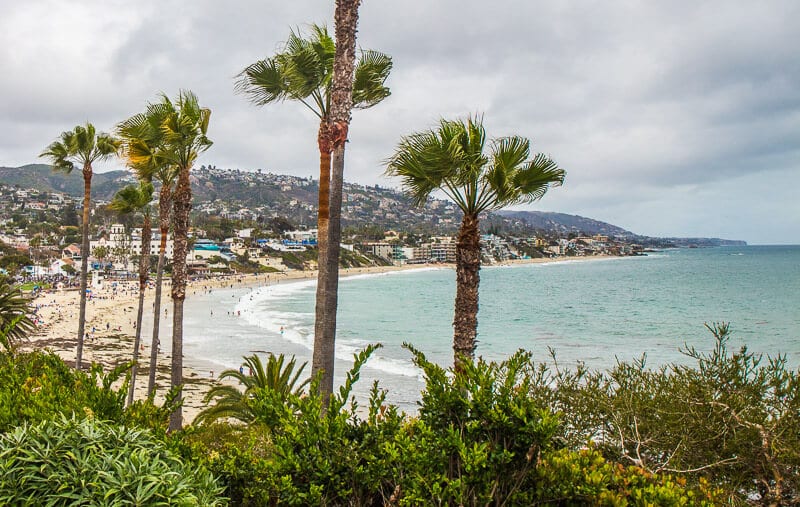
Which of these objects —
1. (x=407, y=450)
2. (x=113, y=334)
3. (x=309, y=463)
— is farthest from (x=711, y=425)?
(x=113, y=334)

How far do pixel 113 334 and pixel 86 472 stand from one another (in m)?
43.6

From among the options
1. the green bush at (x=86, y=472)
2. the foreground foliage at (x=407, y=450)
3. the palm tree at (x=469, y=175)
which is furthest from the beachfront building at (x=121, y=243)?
the green bush at (x=86, y=472)

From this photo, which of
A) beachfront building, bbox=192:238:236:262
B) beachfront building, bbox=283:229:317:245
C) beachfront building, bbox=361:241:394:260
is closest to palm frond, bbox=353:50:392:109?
beachfront building, bbox=192:238:236:262

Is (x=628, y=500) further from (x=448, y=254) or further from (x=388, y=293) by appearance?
(x=448, y=254)

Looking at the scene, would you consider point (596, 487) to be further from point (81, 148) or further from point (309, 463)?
point (81, 148)

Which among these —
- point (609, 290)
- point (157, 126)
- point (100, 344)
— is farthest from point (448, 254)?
point (157, 126)

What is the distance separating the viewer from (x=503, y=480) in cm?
349

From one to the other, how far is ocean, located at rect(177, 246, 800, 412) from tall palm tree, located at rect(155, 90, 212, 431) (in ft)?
17.8

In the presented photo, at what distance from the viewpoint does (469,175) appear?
658 cm

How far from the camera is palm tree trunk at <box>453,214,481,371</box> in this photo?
6.66 meters

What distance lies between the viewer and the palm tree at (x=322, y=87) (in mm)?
6785

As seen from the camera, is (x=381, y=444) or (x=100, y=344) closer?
(x=381, y=444)

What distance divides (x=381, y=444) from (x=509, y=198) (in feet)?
13.3

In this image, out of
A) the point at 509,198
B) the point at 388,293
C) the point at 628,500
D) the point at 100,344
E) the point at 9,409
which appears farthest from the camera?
the point at 388,293
